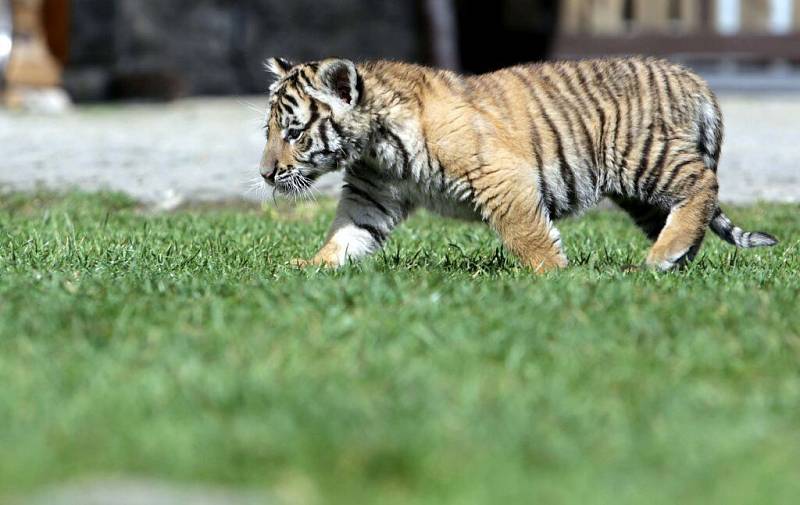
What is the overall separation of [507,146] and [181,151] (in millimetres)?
5846

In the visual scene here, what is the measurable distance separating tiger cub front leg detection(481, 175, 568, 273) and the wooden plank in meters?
10.7

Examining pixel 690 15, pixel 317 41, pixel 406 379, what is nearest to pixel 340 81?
pixel 406 379

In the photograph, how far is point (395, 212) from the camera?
6156 millimetres

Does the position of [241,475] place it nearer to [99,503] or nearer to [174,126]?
[99,503]

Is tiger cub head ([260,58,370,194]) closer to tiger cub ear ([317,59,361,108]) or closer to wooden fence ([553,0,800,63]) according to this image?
tiger cub ear ([317,59,361,108])

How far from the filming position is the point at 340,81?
19.2 feet

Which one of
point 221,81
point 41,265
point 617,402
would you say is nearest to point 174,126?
point 221,81

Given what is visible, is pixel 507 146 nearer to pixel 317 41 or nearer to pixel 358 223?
pixel 358 223

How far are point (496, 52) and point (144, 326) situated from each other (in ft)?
43.1

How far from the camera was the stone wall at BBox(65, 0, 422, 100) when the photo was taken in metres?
16.2

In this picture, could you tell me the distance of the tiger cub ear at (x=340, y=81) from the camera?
580cm

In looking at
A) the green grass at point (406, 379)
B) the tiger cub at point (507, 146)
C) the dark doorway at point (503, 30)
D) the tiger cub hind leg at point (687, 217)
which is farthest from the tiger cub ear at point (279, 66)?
the dark doorway at point (503, 30)

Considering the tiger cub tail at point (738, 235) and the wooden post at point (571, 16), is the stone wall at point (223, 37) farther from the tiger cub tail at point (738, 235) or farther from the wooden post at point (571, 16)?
the tiger cub tail at point (738, 235)

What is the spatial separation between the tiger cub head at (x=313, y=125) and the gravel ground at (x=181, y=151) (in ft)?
3.13
